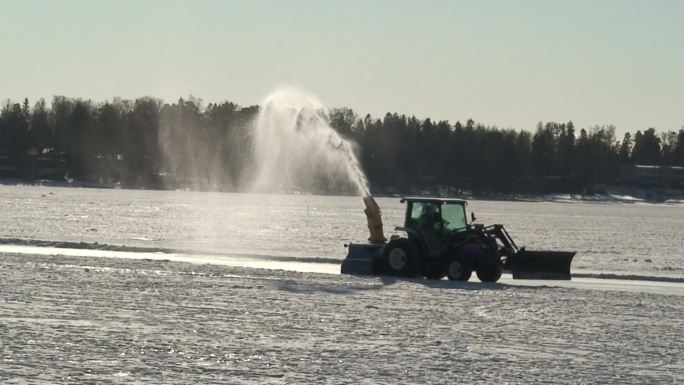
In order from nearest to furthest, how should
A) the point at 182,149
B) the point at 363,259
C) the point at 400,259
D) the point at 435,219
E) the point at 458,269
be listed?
the point at 458,269, the point at 435,219, the point at 400,259, the point at 363,259, the point at 182,149

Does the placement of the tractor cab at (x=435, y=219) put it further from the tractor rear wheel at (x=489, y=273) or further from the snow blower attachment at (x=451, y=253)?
the tractor rear wheel at (x=489, y=273)

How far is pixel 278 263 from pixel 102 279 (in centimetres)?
973

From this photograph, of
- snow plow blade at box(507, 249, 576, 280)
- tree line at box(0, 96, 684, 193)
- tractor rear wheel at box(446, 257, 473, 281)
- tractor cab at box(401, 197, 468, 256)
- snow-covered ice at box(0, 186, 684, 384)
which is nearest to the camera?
snow-covered ice at box(0, 186, 684, 384)

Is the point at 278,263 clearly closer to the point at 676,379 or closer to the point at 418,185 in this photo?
the point at 676,379

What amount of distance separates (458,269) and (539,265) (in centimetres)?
202

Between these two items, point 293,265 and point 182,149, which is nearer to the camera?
point 293,265

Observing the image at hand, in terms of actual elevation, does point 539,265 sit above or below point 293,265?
above

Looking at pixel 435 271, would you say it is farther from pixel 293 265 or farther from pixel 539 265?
pixel 293 265

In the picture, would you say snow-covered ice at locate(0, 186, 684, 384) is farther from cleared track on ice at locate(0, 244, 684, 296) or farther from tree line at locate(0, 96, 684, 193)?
tree line at locate(0, 96, 684, 193)

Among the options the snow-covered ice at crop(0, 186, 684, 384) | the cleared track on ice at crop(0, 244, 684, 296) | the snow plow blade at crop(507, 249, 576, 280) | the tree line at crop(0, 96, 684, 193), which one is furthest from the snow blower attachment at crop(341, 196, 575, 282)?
the tree line at crop(0, 96, 684, 193)

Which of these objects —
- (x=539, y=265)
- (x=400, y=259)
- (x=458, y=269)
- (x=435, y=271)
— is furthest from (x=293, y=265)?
(x=539, y=265)

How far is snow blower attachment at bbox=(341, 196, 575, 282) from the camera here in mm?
27547

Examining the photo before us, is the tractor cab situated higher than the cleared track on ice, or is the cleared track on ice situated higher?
the tractor cab

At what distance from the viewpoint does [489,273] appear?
91.0ft
